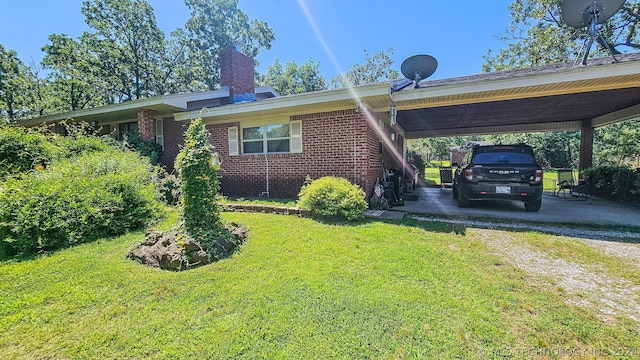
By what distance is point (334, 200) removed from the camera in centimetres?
541

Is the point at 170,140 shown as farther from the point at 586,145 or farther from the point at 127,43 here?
the point at 127,43

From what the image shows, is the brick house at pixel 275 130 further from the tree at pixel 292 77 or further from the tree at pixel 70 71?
the tree at pixel 292 77

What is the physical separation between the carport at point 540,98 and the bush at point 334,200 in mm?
2642

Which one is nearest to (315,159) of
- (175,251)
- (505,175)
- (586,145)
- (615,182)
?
(175,251)

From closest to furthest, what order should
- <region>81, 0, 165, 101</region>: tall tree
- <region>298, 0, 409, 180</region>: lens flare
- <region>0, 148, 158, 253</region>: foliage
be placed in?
<region>0, 148, 158, 253</region>: foliage, <region>298, 0, 409, 180</region>: lens flare, <region>81, 0, 165, 101</region>: tall tree

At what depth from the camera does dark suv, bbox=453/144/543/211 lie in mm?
5941

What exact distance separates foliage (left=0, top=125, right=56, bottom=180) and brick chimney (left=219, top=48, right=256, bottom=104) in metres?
5.85

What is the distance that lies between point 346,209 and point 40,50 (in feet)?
87.5

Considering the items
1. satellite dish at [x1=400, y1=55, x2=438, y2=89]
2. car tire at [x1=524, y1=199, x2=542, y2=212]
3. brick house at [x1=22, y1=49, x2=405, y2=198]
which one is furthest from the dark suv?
brick house at [x1=22, y1=49, x2=405, y2=198]

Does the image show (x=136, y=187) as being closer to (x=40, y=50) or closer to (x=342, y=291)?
(x=342, y=291)

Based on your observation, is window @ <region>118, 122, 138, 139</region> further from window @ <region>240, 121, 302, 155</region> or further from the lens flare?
the lens flare

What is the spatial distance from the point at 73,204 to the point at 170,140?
239 inches

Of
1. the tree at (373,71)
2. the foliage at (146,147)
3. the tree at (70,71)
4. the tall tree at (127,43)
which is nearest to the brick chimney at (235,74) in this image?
the foliage at (146,147)

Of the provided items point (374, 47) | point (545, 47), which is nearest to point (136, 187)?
point (545, 47)
